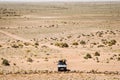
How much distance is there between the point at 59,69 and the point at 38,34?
31114 mm

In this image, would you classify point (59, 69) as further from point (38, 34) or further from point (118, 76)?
point (38, 34)

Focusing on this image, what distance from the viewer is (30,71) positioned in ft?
85.5

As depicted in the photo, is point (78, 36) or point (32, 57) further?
point (78, 36)

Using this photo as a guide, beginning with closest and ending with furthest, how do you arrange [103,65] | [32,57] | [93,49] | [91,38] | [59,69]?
[59,69] → [103,65] → [32,57] → [93,49] → [91,38]

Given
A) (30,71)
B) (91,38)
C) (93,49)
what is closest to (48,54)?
(93,49)

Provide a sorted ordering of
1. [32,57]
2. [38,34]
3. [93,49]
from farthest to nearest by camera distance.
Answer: [38,34]
[93,49]
[32,57]

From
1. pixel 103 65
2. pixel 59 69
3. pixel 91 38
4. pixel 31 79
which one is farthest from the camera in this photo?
pixel 91 38

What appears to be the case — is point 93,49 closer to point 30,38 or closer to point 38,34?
point 30,38

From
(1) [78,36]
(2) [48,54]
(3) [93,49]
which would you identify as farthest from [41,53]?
(1) [78,36]

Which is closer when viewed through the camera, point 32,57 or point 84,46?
point 32,57

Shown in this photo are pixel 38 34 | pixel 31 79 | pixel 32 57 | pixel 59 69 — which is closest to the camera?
pixel 31 79

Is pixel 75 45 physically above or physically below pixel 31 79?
above

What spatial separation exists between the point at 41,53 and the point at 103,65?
30.6 ft

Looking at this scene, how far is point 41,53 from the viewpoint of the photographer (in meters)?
36.3
